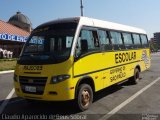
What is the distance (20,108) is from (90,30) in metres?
3.30

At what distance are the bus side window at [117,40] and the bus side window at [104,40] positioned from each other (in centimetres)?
50

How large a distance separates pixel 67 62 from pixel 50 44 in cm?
124

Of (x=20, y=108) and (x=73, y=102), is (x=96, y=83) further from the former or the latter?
(x=20, y=108)

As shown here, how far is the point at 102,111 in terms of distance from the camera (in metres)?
7.96

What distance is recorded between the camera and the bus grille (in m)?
7.46

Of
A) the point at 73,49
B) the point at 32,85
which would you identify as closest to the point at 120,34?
the point at 73,49

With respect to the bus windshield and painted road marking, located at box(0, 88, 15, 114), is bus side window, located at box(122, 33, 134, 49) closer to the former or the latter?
the bus windshield

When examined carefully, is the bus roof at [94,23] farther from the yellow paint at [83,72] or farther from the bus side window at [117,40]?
the yellow paint at [83,72]

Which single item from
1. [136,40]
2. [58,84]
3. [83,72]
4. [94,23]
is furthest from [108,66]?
[136,40]

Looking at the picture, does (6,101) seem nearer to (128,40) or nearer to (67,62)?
(67,62)

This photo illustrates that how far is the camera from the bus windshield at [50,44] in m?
7.56

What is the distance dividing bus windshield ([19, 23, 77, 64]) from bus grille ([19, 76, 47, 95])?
474 mm

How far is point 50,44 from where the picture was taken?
328 inches

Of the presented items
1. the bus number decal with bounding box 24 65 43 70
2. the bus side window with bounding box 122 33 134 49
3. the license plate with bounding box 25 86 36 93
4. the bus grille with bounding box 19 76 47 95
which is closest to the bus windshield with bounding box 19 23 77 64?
the bus number decal with bounding box 24 65 43 70
